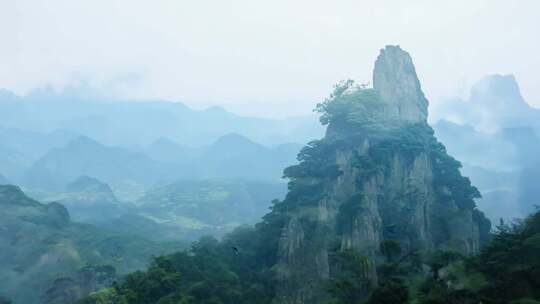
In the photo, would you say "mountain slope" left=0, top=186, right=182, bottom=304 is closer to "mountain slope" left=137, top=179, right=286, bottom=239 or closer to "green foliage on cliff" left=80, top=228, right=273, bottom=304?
"green foliage on cliff" left=80, top=228, right=273, bottom=304

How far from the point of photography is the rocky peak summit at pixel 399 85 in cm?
7762

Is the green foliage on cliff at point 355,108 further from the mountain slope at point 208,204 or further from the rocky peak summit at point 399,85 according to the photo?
the mountain slope at point 208,204

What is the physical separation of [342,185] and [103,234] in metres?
42.7

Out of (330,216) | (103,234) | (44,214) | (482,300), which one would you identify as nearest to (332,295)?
(482,300)

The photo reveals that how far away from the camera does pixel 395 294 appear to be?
109ft

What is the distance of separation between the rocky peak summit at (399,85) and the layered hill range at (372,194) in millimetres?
141

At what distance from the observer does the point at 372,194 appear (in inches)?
2276

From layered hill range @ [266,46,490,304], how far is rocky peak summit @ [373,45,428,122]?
14 cm

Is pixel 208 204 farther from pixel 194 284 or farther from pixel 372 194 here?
pixel 194 284

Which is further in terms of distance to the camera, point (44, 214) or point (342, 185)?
point (44, 214)

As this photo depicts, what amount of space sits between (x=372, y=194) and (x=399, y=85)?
25.8m

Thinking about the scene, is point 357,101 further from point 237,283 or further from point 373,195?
point 237,283

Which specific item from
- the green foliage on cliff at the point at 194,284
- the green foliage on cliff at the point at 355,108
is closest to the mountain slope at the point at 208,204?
the green foliage on cliff at the point at 355,108

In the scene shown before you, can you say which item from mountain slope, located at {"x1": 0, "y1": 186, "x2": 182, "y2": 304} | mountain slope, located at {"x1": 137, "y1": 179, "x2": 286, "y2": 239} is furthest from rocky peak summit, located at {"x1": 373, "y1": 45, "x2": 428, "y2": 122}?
mountain slope, located at {"x1": 137, "y1": 179, "x2": 286, "y2": 239}
